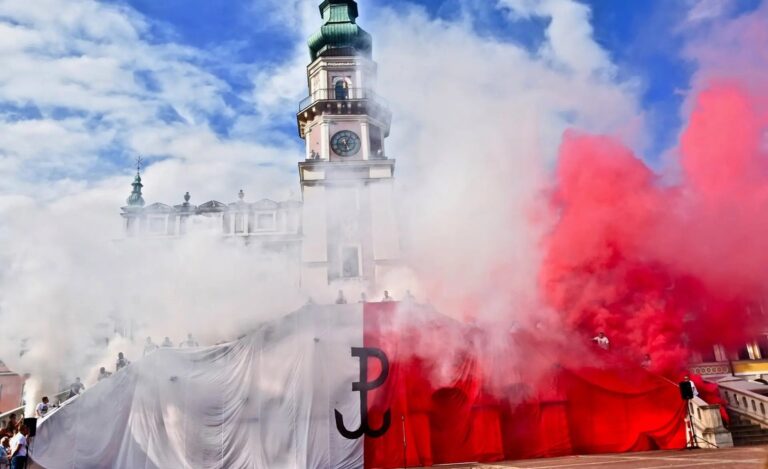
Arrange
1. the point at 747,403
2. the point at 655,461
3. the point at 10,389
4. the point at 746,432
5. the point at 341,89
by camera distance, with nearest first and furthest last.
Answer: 1. the point at 655,461
2. the point at 746,432
3. the point at 747,403
4. the point at 10,389
5. the point at 341,89

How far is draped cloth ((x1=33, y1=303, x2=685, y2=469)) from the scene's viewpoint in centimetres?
1461

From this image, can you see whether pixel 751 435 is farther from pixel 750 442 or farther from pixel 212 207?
pixel 212 207

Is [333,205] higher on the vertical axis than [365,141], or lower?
lower

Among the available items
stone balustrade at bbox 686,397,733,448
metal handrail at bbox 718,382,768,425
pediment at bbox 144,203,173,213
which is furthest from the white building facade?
stone balustrade at bbox 686,397,733,448

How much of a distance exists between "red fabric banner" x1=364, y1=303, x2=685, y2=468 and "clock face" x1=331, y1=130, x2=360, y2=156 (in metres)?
22.5

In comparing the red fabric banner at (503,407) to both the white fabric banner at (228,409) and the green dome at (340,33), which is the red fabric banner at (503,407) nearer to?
the white fabric banner at (228,409)

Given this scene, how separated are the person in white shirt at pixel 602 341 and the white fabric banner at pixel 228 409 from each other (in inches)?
278

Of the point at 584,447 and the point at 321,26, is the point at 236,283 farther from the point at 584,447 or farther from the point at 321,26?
the point at 321,26

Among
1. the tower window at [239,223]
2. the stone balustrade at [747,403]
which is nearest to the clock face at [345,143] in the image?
the tower window at [239,223]

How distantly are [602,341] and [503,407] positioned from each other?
3.60 m

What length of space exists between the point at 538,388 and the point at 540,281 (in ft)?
A: 11.1

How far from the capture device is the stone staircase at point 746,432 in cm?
1611

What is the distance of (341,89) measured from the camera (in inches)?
1484

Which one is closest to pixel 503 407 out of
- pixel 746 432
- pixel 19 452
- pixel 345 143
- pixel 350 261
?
pixel 746 432
